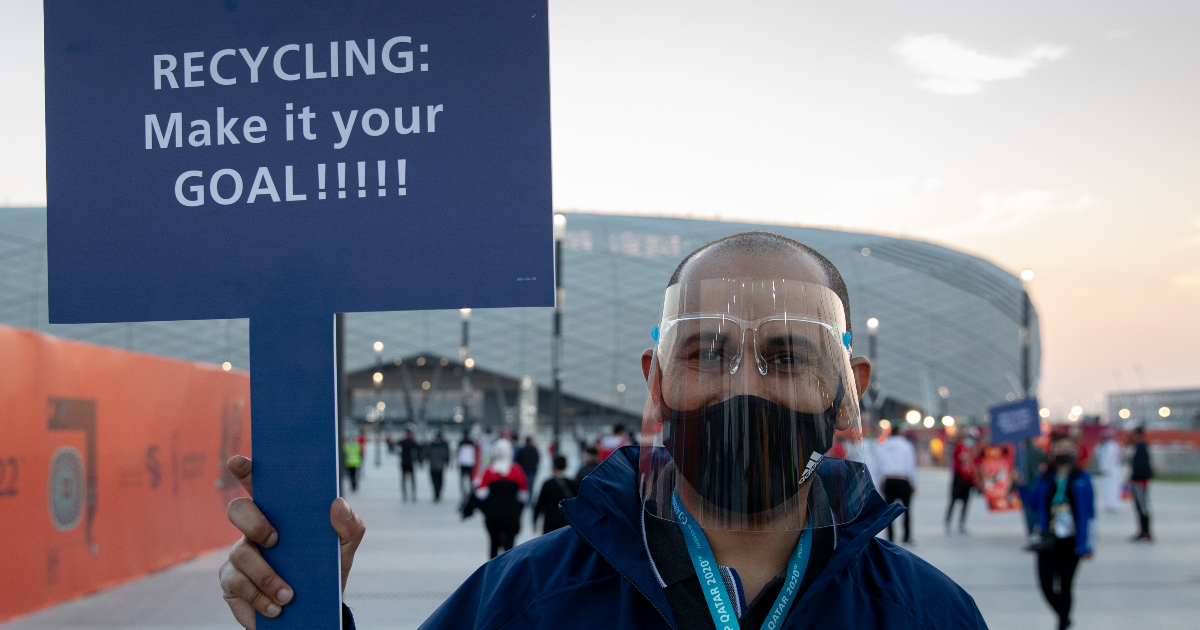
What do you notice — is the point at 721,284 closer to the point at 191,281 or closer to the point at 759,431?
the point at 759,431

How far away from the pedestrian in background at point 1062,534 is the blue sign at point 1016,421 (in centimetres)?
564

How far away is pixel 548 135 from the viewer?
5.45 ft

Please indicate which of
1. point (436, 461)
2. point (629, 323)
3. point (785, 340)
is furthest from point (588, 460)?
point (629, 323)

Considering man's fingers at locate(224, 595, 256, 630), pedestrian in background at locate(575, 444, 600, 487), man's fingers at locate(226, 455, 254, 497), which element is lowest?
pedestrian in background at locate(575, 444, 600, 487)

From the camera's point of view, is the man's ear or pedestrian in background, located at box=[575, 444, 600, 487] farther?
pedestrian in background, located at box=[575, 444, 600, 487]

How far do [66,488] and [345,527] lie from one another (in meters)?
8.59

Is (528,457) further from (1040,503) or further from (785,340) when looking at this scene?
(785,340)

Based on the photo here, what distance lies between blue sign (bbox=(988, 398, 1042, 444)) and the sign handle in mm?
12752

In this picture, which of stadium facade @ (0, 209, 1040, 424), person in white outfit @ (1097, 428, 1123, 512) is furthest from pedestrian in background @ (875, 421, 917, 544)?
stadium facade @ (0, 209, 1040, 424)

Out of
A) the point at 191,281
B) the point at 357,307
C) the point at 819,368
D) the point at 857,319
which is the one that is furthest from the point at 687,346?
the point at 857,319

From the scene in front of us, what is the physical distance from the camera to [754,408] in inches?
60.2

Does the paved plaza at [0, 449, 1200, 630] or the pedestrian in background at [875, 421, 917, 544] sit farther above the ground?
the pedestrian in background at [875, 421, 917, 544]

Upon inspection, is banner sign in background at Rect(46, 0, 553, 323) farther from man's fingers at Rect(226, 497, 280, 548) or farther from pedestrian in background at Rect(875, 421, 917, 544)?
pedestrian in background at Rect(875, 421, 917, 544)

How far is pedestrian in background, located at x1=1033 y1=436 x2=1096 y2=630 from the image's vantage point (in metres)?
6.84
